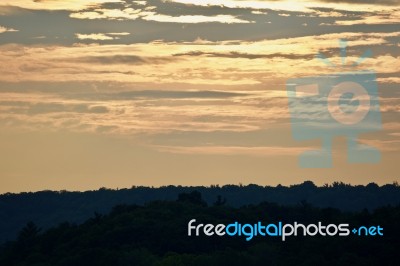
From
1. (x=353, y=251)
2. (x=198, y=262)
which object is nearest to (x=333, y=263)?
(x=353, y=251)

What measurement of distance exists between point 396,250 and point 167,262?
4787 centimetres

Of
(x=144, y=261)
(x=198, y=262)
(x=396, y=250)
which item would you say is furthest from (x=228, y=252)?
(x=396, y=250)

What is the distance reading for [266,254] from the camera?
199125mm

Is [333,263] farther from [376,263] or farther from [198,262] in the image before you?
[198,262]

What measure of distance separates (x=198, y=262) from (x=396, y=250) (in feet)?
137

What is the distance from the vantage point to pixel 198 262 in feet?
623

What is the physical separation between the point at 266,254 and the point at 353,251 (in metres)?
17.9

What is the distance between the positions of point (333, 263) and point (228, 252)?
20986 mm

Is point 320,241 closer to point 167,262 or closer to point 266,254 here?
point 266,254

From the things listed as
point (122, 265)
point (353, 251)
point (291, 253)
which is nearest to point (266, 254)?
point (291, 253)

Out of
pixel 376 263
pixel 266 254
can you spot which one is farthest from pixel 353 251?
pixel 266 254

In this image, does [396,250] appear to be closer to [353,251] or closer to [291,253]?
[353,251]

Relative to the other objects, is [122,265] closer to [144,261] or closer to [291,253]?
[144,261]

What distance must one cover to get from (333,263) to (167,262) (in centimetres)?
3269
